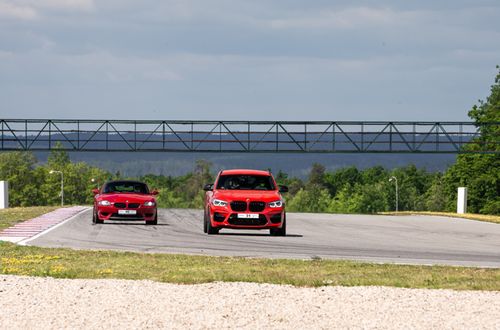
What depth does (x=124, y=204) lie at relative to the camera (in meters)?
29.9

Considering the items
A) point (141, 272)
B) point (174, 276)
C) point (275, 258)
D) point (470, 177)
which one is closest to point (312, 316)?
point (174, 276)

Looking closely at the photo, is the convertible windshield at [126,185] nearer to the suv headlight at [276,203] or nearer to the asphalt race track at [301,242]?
the asphalt race track at [301,242]

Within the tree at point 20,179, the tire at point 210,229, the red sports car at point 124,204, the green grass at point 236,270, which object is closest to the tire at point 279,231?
the tire at point 210,229

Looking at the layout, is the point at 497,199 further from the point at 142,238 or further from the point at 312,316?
the point at 312,316

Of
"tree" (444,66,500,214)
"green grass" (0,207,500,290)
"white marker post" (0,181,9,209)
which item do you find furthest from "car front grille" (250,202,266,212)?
"tree" (444,66,500,214)

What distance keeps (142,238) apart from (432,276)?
11562 mm

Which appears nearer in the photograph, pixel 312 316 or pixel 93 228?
pixel 312 316

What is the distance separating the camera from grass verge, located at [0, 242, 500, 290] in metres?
13.6

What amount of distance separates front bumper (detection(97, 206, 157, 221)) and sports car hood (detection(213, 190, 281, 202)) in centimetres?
603

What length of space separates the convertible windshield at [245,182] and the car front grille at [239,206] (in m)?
0.87

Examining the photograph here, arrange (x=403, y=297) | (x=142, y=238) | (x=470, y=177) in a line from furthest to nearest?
1. (x=470, y=177)
2. (x=142, y=238)
3. (x=403, y=297)

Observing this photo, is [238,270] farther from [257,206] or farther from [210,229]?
[210,229]

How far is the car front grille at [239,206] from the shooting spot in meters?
24.5

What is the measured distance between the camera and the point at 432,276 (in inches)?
574
